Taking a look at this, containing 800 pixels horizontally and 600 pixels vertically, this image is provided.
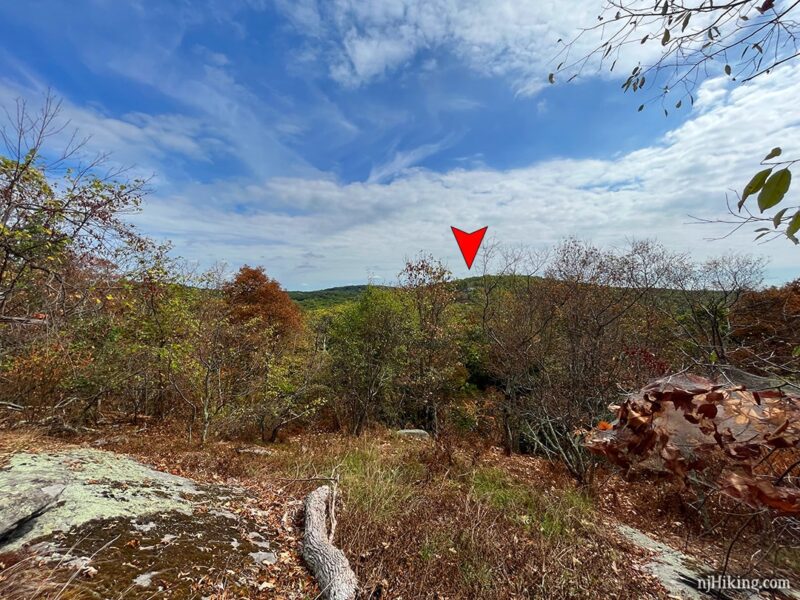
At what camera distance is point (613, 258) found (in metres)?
10.5

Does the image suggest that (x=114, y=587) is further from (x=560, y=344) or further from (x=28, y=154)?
(x=560, y=344)

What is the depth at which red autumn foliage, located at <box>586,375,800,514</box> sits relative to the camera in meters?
1.25

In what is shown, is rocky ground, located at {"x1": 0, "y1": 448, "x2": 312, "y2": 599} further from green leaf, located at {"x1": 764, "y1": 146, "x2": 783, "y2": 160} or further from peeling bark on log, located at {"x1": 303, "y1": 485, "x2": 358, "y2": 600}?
green leaf, located at {"x1": 764, "y1": 146, "x2": 783, "y2": 160}

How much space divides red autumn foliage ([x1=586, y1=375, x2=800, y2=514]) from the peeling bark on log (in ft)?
7.61

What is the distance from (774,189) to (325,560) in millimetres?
3564

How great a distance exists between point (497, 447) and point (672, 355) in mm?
5008

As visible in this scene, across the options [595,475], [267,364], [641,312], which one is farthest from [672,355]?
[267,364]

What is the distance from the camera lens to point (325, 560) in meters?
3.04

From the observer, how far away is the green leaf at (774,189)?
68 centimetres

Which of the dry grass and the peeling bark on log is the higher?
the dry grass

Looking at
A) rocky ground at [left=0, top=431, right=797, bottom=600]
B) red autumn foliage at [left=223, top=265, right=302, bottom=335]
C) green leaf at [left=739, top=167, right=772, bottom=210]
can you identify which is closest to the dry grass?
rocky ground at [left=0, top=431, right=797, bottom=600]
